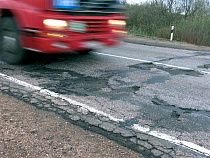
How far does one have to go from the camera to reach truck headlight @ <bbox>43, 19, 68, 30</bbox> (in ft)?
15.1

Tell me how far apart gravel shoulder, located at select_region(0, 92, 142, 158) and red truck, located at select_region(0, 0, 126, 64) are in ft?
6.59

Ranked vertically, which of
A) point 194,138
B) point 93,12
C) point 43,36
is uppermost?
point 93,12

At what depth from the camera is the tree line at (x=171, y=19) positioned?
44.3ft

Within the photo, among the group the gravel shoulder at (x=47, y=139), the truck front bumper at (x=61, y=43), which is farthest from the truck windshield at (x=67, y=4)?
the gravel shoulder at (x=47, y=139)

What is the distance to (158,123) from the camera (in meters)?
3.10

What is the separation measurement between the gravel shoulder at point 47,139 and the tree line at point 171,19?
471 inches

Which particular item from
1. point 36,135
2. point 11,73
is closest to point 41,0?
point 11,73

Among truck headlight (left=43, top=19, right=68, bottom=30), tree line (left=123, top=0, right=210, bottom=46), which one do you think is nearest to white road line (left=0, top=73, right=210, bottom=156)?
truck headlight (left=43, top=19, right=68, bottom=30)

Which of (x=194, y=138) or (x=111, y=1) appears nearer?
(x=194, y=138)

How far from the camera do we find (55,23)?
15.1 ft

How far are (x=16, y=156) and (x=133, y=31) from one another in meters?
15.1

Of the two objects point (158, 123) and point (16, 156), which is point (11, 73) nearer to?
point (16, 156)

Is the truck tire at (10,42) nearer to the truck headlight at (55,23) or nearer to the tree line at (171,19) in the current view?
the truck headlight at (55,23)

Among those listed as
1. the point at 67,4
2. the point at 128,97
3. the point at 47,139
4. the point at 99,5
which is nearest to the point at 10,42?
the point at 67,4
